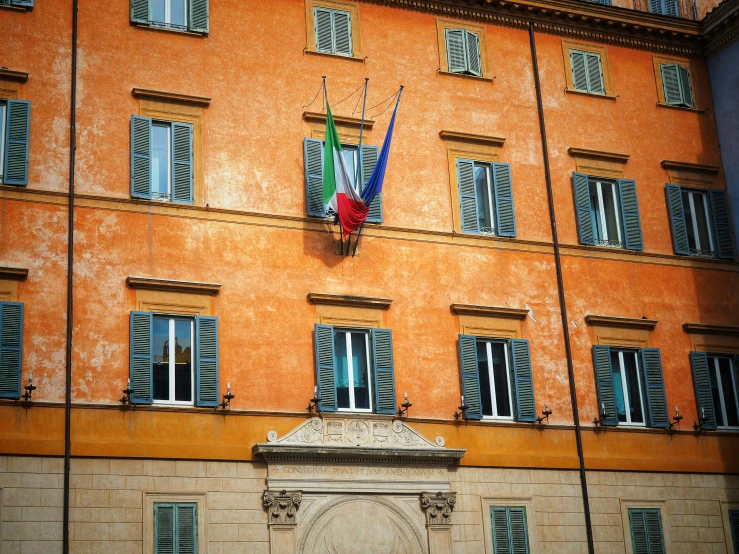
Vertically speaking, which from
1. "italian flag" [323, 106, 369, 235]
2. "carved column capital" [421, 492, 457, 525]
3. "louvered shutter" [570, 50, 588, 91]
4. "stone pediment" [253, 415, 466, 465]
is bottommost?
"carved column capital" [421, 492, 457, 525]

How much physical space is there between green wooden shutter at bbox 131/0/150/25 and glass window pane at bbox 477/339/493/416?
9962 mm

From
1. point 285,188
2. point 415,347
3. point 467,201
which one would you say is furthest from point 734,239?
point 285,188

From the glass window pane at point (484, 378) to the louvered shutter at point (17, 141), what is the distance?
33.4ft

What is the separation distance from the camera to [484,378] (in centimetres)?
2559

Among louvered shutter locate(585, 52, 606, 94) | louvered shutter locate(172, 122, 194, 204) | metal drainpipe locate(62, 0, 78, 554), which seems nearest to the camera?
metal drainpipe locate(62, 0, 78, 554)

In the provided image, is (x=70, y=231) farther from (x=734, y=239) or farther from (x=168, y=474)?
(x=734, y=239)

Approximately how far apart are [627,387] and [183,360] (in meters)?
10.5

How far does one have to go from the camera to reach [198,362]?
22.9m

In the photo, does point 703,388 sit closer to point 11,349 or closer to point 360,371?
point 360,371

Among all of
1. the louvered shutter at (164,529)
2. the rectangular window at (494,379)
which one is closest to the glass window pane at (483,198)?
the rectangular window at (494,379)

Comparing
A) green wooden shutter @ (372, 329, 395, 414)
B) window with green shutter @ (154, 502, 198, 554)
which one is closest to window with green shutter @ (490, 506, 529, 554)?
green wooden shutter @ (372, 329, 395, 414)

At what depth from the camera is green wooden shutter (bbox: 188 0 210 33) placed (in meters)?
25.2

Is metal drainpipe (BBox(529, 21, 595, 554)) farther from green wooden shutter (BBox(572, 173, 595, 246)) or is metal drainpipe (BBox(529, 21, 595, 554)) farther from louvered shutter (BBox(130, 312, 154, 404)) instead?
louvered shutter (BBox(130, 312, 154, 404))

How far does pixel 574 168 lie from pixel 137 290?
37.2ft
